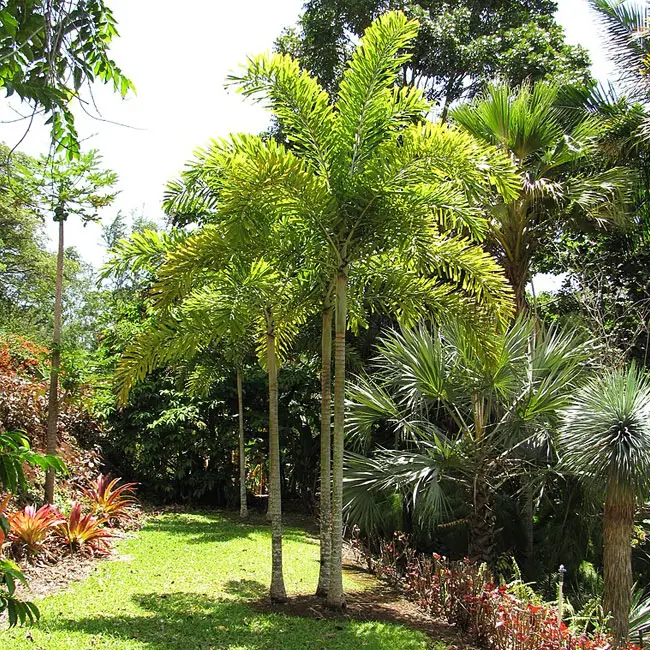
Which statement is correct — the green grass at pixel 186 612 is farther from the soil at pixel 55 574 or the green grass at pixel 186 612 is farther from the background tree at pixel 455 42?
the background tree at pixel 455 42

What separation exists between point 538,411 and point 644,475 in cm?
166

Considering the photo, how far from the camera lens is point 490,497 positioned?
890cm

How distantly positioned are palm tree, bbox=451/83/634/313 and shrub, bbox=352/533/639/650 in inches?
176

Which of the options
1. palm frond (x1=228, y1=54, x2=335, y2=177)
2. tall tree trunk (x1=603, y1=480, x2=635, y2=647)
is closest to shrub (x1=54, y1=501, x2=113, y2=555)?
palm frond (x1=228, y1=54, x2=335, y2=177)

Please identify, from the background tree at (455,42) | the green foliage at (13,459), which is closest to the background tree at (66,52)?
the green foliage at (13,459)

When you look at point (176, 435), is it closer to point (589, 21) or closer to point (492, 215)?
point (492, 215)

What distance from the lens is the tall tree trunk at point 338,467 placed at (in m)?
6.70

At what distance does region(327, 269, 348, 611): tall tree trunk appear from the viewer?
6.70 metres

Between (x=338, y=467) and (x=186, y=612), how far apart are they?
6.64ft

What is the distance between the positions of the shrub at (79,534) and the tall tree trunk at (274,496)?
2514mm

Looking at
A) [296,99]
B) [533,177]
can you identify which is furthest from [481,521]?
[533,177]

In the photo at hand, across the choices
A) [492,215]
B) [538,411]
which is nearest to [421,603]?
[538,411]

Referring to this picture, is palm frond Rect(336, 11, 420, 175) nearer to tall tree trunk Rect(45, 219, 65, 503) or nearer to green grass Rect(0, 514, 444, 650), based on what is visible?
tall tree trunk Rect(45, 219, 65, 503)

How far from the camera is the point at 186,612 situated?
6.28 metres
